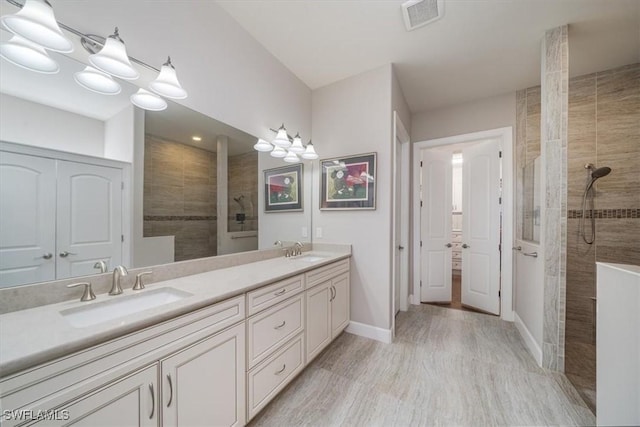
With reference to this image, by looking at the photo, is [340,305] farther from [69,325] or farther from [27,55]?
[27,55]

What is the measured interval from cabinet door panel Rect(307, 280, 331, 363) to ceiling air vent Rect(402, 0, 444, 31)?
2288 mm

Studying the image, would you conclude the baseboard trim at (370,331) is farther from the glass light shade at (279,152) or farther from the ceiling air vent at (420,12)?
the ceiling air vent at (420,12)

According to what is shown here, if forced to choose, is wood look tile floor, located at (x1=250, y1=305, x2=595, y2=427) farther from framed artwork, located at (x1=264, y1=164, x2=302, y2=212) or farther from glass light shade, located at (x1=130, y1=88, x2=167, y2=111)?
glass light shade, located at (x1=130, y1=88, x2=167, y2=111)

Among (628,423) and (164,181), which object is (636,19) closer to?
(628,423)

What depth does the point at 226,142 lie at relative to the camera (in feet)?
6.22

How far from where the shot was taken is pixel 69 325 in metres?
0.85

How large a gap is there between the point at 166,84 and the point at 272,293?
1.43 metres

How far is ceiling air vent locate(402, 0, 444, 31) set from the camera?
1709 mm

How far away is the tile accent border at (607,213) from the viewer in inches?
90.4

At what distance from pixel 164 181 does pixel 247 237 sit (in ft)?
2.62

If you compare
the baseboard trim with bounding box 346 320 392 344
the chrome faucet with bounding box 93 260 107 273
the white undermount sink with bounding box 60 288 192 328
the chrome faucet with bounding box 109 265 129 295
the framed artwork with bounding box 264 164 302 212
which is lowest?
the baseboard trim with bounding box 346 320 392 344

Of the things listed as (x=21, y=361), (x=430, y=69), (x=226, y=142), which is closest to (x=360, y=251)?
(x=226, y=142)

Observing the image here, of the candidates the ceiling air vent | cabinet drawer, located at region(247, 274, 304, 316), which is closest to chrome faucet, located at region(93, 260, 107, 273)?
cabinet drawer, located at region(247, 274, 304, 316)

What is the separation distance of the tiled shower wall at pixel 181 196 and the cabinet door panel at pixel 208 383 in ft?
2.29
